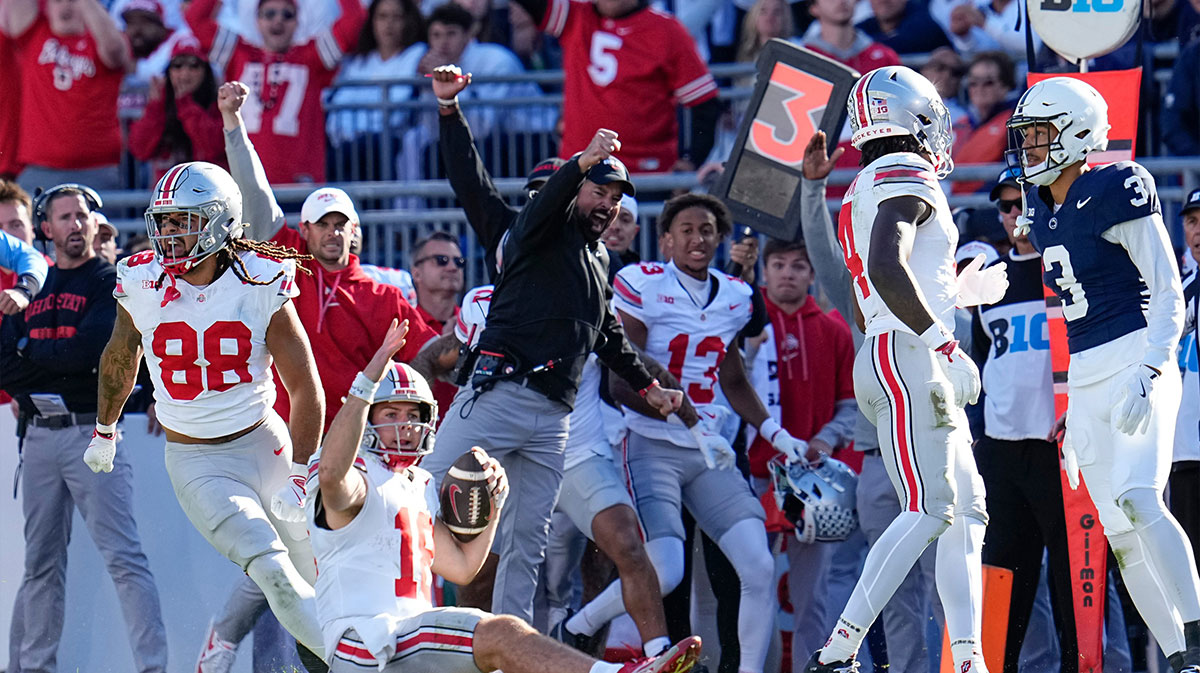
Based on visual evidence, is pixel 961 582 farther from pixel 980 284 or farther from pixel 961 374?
pixel 980 284

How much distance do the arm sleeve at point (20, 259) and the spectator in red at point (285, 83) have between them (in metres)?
2.03

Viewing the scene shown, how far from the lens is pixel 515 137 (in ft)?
33.4

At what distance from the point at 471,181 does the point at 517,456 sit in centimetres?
119

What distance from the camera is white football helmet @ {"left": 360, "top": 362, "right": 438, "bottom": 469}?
555 cm

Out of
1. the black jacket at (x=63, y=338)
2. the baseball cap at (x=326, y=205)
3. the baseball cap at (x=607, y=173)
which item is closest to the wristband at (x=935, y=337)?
the baseball cap at (x=607, y=173)

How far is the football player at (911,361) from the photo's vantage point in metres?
5.79

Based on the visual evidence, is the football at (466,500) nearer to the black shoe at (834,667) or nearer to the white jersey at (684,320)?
the black shoe at (834,667)

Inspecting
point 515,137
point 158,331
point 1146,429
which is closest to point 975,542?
point 1146,429

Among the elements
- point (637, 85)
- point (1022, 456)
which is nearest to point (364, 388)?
point (1022, 456)

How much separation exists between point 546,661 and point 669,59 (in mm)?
5074

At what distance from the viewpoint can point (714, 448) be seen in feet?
24.6

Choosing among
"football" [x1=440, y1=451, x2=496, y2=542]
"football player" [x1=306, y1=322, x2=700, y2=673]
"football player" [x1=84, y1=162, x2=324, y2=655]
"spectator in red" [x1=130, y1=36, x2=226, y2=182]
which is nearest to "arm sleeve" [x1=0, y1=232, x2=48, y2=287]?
"football player" [x1=84, y1=162, x2=324, y2=655]

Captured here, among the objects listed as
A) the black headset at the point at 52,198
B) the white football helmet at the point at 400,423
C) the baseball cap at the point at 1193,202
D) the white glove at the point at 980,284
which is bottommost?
the white football helmet at the point at 400,423

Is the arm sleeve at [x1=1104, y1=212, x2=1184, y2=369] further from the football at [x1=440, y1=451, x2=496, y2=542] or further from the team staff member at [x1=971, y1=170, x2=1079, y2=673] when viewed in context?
the football at [x1=440, y1=451, x2=496, y2=542]
